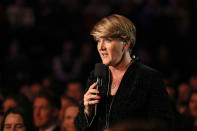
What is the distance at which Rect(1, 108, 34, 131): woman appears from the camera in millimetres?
4543

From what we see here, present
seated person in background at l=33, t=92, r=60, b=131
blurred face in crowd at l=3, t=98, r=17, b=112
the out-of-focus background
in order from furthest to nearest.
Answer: the out-of-focus background
blurred face in crowd at l=3, t=98, r=17, b=112
seated person in background at l=33, t=92, r=60, b=131

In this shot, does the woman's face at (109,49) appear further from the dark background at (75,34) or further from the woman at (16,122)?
the dark background at (75,34)

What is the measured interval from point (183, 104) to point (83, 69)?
10.7 ft

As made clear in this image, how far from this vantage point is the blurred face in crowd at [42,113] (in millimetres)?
5687

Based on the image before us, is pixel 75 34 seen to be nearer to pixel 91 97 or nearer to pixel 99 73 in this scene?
pixel 99 73

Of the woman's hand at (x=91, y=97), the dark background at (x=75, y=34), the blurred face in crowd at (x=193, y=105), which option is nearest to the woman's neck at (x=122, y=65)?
the woman's hand at (x=91, y=97)

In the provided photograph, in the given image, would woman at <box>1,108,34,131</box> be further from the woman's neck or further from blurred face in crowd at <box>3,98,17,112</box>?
the woman's neck

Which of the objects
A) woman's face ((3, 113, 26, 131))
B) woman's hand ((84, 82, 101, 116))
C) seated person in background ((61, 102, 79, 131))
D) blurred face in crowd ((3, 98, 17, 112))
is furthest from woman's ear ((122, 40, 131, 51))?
blurred face in crowd ((3, 98, 17, 112))

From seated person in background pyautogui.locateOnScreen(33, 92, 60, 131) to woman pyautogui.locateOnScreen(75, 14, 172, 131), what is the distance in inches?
98.0

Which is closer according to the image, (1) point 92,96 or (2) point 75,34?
(1) point 92,96

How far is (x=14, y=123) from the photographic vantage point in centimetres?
455

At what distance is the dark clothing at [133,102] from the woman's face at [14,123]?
1.61 meters

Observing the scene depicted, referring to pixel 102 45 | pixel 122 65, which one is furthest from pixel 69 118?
pixel 102 45

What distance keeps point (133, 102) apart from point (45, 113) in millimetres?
3044
